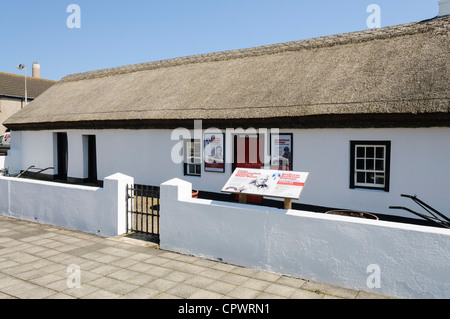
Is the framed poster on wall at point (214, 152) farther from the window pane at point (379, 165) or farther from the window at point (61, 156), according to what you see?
the window at point (61, 156)

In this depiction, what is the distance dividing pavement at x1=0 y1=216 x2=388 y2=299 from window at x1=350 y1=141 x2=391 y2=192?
14.7 feet

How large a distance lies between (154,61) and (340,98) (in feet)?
35.1

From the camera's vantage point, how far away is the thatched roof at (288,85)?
8.50 m

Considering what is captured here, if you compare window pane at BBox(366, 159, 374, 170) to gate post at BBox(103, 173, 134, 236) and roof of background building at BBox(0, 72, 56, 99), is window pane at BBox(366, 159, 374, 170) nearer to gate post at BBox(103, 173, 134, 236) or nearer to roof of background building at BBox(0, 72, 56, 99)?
gate post at BBox(103, 173, 134, 236)

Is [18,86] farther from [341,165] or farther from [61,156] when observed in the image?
[341,165]

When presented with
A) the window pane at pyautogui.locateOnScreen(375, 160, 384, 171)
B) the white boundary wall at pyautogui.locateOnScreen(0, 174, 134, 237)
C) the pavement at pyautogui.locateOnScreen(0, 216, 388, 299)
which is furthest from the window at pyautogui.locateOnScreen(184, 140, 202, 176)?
the window pane at pyautogui.locateOnScreen(375, 160, 384, 171)

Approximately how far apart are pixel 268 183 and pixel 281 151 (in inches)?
153

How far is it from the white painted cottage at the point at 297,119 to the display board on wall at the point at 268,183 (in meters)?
3.26

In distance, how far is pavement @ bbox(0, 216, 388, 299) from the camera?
497 centimetres

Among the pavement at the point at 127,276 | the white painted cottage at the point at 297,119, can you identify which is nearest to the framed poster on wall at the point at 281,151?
the white painted cottage at the point at 297,119

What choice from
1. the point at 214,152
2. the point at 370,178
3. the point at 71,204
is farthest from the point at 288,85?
the point at 71,204

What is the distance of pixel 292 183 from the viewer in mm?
6117
